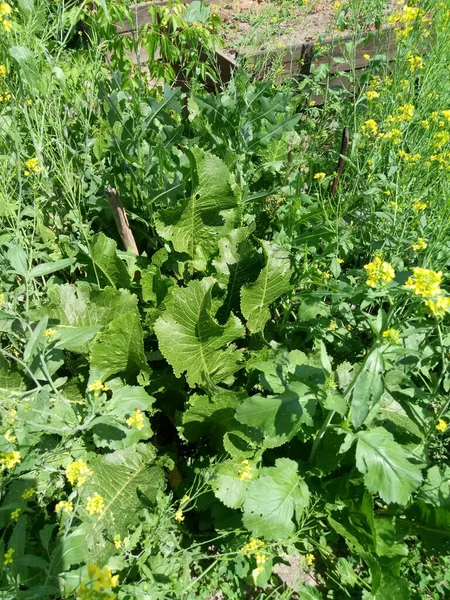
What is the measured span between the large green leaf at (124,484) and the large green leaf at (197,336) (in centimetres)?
40

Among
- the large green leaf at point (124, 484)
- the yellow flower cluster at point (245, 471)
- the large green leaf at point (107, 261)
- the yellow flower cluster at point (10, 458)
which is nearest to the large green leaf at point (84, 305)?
the large green leaf at point (107, 261)

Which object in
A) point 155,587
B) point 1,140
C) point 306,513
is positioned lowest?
point 306,513

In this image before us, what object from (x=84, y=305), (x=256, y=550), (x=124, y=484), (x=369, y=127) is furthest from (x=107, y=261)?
(x=369, y=127)

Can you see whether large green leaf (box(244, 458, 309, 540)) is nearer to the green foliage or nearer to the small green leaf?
the green foliage

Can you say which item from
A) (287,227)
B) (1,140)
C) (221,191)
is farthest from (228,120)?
(1,140)

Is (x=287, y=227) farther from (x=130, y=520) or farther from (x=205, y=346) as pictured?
(x=130, y=520)

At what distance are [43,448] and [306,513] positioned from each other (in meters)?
1.11

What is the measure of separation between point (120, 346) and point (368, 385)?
1.12 m

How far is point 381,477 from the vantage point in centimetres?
155

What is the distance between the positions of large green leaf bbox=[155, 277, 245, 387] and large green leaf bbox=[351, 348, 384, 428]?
79 cm

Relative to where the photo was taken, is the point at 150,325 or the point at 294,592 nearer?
the point at 294,592

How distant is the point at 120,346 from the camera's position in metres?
1.99

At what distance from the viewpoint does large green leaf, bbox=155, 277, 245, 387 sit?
197cm

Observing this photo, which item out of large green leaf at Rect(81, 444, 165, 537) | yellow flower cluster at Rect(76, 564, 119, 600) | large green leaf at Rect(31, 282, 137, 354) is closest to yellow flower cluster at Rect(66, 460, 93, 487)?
large green leaf at Rect(81, 444, 165, 537)
